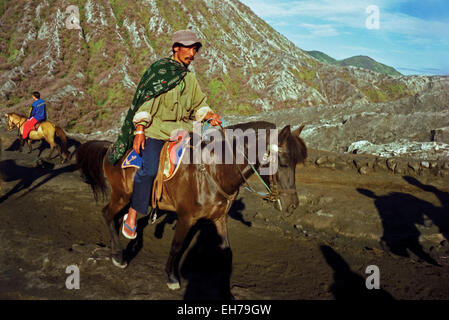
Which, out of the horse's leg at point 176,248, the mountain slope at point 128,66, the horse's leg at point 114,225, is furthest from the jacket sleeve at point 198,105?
the mountain slope at point 128,66

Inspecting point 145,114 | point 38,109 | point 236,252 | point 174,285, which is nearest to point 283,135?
point 145,114

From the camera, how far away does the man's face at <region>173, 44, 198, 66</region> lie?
432 cm

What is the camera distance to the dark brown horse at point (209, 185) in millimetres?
3703

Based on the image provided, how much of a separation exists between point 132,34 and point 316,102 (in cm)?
2378

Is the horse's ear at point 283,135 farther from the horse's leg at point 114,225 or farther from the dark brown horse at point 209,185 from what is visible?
the horse's leg at point 114,225

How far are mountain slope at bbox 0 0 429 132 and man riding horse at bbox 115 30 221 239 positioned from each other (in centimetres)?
2255

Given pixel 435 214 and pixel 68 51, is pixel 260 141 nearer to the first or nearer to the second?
pixel 435 214

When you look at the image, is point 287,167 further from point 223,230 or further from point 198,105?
A: point 198,105

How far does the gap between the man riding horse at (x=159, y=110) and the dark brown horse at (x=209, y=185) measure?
1.11 feet

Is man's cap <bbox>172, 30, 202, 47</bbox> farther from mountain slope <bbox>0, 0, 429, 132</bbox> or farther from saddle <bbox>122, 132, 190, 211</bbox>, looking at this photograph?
mountain slope <bbox>0, 0, 429, 132</bbox>

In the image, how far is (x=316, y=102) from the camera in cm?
3259

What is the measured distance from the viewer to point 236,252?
19.1ft

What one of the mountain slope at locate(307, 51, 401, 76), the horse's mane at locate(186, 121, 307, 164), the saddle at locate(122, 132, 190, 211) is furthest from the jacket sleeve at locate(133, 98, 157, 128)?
the mountain slope at locate(307, 51, 401, 76)

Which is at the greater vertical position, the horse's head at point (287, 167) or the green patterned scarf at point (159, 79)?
the green patterned scarf at point (159, 79)
